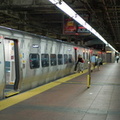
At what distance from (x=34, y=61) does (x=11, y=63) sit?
48.7 inches

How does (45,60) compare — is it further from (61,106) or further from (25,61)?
(61,106)

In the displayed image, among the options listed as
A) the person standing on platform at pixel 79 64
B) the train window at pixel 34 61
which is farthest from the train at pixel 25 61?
the person standing on platform at pixel 79 64

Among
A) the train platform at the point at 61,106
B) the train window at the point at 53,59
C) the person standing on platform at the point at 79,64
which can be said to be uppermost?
the train window at the point at 53,59

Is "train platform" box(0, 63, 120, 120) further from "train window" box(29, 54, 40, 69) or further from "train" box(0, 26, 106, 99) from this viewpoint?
"train window" box(29, 54, 40, 69)

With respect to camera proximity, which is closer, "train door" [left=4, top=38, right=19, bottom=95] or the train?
the train

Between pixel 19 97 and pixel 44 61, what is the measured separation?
12.3ft

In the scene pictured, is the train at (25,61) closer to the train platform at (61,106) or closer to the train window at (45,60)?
the train window at (45,60)

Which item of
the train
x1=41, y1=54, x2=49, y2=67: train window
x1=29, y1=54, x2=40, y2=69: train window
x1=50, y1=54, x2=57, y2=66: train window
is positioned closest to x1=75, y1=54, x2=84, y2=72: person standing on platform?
the train

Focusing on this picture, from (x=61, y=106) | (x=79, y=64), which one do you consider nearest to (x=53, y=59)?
(x=79, y=64)

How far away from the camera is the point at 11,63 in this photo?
9.34m

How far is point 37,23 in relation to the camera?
20.1m

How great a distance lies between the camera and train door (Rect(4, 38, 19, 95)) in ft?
28.6

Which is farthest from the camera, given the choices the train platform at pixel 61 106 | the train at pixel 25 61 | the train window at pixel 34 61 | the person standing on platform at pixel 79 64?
the person standing on platform at pixel 79 64

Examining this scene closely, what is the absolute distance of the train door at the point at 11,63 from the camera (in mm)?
8703
